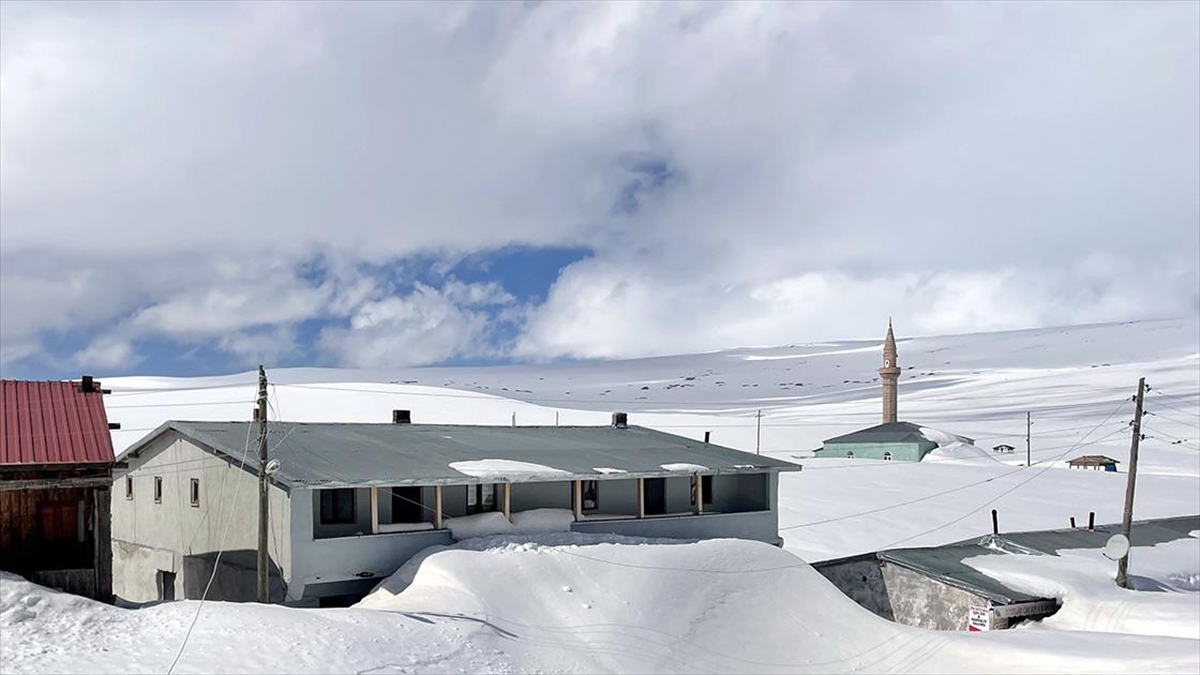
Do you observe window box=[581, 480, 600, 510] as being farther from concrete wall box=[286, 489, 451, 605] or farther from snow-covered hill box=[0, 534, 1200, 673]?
concrete wall box=[286, 489, 451, 605]

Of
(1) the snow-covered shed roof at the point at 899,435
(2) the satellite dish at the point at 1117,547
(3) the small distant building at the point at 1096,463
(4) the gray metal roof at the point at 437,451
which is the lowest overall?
(3) the small distant building at the point at 1096,463

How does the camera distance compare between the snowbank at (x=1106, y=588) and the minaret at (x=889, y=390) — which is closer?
the snowbank at (x=1106, y=588)

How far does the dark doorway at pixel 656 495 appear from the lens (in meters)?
35.4

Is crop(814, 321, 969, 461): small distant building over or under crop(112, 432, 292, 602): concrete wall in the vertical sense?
under

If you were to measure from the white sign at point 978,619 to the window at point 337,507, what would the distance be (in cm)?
2023

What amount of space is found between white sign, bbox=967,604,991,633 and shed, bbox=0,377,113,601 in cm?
2619

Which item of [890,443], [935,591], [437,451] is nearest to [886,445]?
[890,443]

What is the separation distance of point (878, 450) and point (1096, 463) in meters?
18.3

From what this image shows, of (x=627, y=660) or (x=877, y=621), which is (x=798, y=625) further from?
(x=627, y=660)

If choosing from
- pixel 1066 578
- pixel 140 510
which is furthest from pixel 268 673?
pixel 1066 578

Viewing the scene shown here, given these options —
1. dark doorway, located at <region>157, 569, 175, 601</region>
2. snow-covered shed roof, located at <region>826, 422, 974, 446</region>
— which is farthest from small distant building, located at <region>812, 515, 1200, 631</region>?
snow-covered shed roof, located at <region>826, 422, 974, 446</region>

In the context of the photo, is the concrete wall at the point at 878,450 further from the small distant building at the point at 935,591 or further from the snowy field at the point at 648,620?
the small distant building at the point at 935,591

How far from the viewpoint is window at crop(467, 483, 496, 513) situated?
1248 inches

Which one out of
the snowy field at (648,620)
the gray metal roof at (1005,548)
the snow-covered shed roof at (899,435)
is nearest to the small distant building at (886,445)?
the snow-covered shed roof at (899,435)
